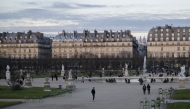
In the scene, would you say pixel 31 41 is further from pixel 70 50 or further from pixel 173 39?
pixel 173 39

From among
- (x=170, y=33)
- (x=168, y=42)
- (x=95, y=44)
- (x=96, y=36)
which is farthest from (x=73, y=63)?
(x=170, y=33)

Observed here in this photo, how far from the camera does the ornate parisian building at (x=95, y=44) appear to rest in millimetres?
120875

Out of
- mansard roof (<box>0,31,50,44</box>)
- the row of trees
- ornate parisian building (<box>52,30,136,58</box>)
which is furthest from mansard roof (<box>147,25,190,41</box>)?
mansard roof (<box>0,31,50,44</box>)

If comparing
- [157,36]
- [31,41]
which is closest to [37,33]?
[31,41]

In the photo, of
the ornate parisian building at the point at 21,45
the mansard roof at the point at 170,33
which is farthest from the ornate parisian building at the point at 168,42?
the ornate parisian building at the point at 21,45

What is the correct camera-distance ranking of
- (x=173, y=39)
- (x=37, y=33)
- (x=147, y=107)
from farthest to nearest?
(x=37, y=33)
(x=173, y=39)
(x=147, y=107)

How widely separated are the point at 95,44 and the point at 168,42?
21070mm

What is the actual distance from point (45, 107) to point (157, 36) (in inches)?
3665

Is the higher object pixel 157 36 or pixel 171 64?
pixel 157 36

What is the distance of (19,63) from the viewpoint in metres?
101

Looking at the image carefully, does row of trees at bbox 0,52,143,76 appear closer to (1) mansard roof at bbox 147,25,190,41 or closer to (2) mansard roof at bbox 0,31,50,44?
(1) mansard roof at bbox 147,25,190,41

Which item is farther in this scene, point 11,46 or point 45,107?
point 11,46

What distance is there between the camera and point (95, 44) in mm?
122125

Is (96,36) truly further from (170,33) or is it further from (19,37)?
(19,37)
